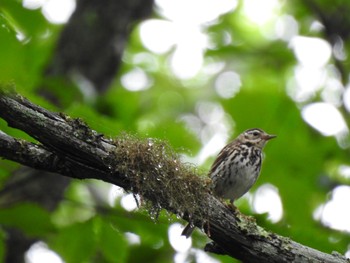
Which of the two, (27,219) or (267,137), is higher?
(267,137)

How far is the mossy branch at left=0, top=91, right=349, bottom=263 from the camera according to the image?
13.1 ft

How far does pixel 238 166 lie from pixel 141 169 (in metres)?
2.86

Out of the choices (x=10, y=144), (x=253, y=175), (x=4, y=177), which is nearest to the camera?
(x=10, y=144)

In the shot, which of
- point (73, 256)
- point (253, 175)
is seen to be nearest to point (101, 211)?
point (73, 256)

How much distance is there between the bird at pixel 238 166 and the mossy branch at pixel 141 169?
2.09 metres

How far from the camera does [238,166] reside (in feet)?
23.6

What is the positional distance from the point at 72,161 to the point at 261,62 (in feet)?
25.3

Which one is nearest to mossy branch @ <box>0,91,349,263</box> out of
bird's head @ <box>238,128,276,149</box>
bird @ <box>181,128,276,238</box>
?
bird @ <box>181,128,276,238</box>

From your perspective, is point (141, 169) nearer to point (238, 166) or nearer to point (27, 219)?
point (27, 219)

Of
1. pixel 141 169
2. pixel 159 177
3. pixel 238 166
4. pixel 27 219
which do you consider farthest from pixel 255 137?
pixel 141 169

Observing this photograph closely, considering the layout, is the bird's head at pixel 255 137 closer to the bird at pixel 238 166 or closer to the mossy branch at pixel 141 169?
the bird at pixel 238 166

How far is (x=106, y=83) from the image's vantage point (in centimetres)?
870

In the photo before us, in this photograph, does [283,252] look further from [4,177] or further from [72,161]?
[4,177]

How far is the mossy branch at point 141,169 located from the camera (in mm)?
3990
